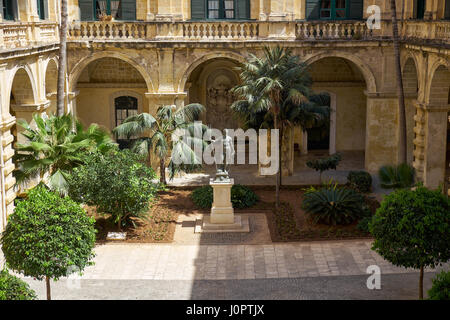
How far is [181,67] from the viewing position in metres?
27.1

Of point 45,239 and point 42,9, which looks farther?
point 42,9

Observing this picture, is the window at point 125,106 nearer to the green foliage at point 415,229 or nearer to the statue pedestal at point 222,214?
the statue pedestal at point 222,214

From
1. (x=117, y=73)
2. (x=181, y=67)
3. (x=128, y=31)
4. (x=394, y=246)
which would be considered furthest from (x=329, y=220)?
(x=117, y=73)

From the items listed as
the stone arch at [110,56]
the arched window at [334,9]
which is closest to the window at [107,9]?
the stone arch at [110,56]

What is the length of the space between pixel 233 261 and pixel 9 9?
12.2 meters

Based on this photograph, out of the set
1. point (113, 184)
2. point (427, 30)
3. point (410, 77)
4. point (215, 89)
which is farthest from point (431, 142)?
point (113, 184)

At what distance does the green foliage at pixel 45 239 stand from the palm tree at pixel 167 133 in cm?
902

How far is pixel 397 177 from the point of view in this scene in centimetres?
1756

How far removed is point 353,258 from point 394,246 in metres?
4.31

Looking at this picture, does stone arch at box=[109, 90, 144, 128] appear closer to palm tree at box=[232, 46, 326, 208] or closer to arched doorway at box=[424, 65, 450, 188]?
palm tree at box=[232, 46, 326, 208]

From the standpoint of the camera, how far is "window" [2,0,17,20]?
22734 mm

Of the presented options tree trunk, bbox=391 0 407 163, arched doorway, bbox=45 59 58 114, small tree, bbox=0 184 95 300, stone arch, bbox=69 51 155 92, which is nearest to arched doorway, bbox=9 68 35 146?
arched doorway, bbox=45 59 58 114

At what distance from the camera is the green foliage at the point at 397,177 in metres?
17.5

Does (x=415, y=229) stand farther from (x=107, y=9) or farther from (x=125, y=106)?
(x=125, y=106)
